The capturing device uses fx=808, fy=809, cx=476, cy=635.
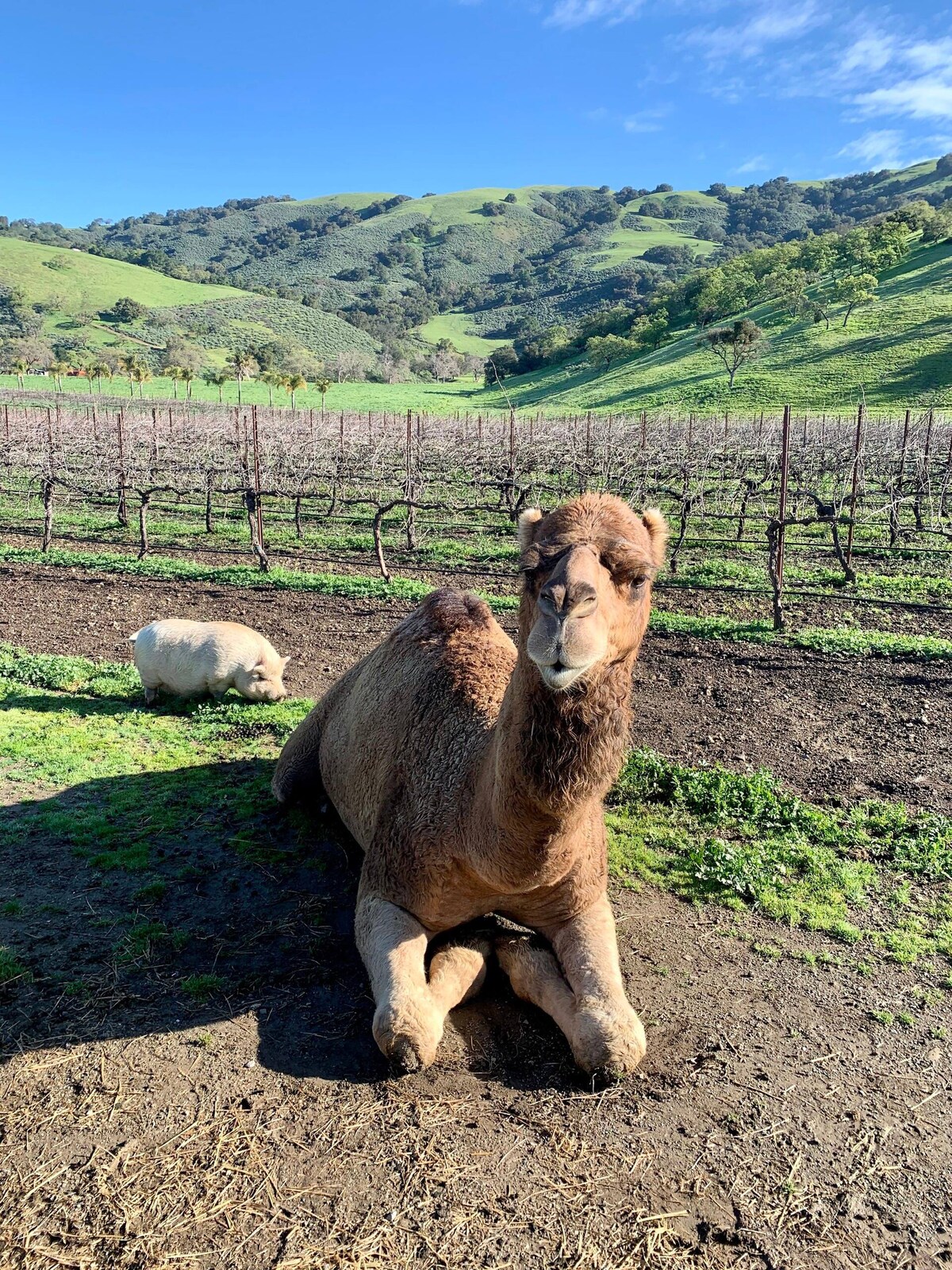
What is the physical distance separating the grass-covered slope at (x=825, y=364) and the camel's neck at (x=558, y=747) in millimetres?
52325

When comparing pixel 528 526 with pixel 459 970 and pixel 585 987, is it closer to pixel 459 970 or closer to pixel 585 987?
pixel 585 987

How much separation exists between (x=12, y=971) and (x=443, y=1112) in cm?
239

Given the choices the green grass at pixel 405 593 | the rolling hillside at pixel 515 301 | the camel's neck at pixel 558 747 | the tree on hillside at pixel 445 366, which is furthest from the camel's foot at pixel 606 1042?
the tree on hillside at pixel 445 366

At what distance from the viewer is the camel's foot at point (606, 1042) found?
3.39 metres

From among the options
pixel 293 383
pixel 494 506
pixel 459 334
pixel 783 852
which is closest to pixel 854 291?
pixel 293 383

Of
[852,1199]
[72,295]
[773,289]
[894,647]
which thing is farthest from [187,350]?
[852,1199]

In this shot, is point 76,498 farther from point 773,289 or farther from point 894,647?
point 773,289

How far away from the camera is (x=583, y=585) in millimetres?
2520

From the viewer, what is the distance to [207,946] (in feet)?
14.6

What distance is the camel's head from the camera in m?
2.48

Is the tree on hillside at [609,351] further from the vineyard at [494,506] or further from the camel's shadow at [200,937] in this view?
the camel's shadow at [200,937]

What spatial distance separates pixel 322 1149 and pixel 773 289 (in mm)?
87896

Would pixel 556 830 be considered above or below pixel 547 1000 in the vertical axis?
above

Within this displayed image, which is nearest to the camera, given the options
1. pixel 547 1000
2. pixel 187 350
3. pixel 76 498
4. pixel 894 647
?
pixel 547 1000
